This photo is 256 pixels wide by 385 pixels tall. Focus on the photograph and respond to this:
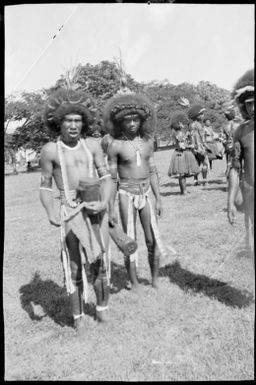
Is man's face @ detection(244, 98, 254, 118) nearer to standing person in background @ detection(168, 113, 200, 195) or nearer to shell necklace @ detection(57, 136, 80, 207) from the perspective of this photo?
shell necklace @ detection(57, 136, 80, 207)

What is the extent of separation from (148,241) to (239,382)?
1.89 metres

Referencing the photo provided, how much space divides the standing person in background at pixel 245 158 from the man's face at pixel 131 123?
106 centimetres

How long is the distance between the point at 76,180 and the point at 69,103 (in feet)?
2.09

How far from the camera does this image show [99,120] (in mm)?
3840

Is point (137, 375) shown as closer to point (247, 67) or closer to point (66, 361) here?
point (66, 361)

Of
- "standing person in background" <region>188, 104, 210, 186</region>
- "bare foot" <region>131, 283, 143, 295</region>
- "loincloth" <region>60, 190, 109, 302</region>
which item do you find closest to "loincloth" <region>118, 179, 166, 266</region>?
"bare foot" <region>131, 283, 143, 295</region>

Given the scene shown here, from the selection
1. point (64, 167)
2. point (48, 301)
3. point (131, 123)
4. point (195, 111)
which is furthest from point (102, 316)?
point (195, 111)

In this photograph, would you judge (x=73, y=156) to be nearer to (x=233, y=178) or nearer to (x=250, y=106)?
(x=233, y=178)

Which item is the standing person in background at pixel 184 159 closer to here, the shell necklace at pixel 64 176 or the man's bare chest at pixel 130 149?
the man's bare chest at pixel 130 149

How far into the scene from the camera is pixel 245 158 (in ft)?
10.9

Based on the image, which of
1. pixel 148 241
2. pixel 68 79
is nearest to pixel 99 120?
pixel 68 79

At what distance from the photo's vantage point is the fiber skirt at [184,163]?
31.1ft

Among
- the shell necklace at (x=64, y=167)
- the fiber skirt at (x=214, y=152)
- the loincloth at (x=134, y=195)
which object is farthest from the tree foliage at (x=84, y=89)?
the fiber skirt at (x=214, y=152)

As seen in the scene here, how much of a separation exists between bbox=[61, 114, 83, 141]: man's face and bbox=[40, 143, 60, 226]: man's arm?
0.18 m
